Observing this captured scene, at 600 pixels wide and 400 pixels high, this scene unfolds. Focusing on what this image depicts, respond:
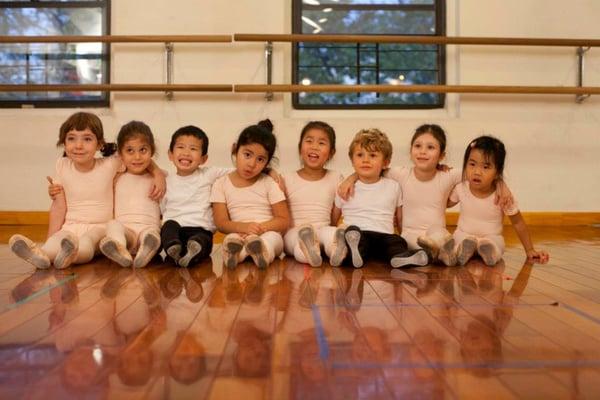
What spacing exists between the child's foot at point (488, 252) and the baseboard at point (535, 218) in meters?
1.70

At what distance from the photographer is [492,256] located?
76.7 inches

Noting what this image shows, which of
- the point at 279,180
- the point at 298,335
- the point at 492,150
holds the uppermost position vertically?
the point at 492,150

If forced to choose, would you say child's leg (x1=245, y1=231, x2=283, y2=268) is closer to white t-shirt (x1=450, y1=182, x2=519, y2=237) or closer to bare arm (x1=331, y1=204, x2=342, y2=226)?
bare arm (x1=331, y1=204, x2=342, y2=226)

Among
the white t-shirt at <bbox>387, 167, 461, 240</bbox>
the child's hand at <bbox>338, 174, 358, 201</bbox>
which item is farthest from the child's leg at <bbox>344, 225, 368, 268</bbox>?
the white t-shirt at <bbox>387, 167, 461, 240</bbox>

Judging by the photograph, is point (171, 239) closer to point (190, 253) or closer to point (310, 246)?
point (190, 253)

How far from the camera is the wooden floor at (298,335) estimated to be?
29.0 inches

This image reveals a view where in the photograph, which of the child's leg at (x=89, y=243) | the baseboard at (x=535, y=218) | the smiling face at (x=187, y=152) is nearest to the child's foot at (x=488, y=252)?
the smiling face at (x=187, y=152)

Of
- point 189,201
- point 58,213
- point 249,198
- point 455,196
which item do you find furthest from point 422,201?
point 58,213

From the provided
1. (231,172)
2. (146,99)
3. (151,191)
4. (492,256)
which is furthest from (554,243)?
(146,99)

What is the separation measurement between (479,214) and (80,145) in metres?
1.43

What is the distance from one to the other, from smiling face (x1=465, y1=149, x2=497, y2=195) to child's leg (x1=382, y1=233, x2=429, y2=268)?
0.35m

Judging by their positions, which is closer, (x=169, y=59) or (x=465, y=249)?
(x=465, y=249)

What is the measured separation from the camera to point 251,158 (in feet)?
6.72

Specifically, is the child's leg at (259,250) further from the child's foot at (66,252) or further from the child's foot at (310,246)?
the child's foot at (66,252)
